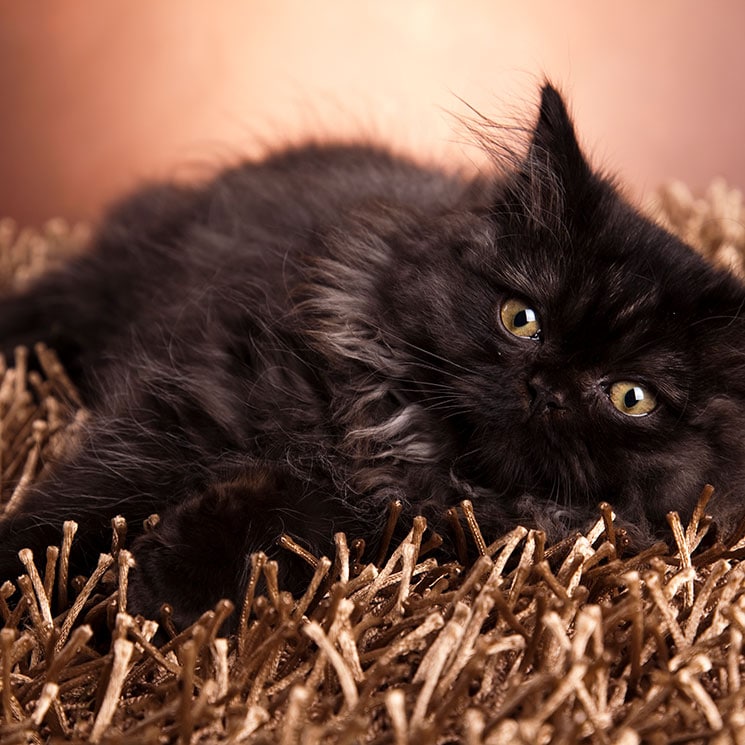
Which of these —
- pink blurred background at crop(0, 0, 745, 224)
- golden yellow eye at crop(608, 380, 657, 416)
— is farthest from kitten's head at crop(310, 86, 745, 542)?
pink blurred background at crop(0, 0, 745, 224)

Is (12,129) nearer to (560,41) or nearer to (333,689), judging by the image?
(560,41)

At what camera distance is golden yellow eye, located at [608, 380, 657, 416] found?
1280 millimetres

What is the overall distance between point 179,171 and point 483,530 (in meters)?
1.67

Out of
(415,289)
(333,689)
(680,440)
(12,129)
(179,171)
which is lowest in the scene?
(333,689)

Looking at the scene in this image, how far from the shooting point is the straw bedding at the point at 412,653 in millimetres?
980

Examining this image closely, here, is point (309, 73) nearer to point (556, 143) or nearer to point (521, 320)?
point (556, 143)

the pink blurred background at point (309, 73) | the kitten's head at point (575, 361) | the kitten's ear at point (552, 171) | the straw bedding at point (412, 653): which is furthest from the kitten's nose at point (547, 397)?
the pink blurred background at point (309, 73)

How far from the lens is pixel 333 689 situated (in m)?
1.09

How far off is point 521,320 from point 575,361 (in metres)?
0.10

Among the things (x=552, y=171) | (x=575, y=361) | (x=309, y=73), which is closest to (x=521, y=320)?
(x=575, y=361)

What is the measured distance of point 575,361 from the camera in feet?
4.21

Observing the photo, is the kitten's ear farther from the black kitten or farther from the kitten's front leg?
the kitten's front leg

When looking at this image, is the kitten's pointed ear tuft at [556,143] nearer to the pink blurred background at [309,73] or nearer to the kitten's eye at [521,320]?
the kitten's eye at [521,320]

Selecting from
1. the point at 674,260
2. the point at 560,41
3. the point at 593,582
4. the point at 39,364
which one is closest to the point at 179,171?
the point at 39,364
